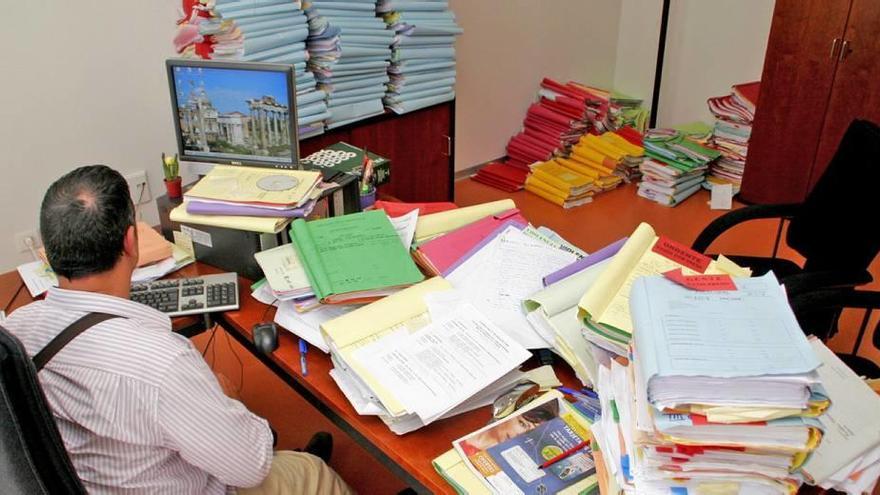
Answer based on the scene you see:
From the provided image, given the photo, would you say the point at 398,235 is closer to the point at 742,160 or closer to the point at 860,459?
the point at 860,459

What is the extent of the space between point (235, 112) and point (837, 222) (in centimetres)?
195

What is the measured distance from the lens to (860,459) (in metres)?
1.15

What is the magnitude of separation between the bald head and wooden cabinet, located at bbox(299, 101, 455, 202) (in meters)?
1.76

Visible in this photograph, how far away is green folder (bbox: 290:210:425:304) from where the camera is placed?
5.29ft

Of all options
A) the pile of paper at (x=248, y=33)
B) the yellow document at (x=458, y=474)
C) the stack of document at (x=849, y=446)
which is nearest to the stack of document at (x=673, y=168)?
the pile of paper at (x=248, y=33)

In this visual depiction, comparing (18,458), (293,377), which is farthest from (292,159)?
(18,458)

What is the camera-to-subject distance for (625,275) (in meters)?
1.53

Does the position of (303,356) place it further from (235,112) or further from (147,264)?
(235,112)

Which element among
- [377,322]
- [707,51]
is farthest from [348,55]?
[707,51]

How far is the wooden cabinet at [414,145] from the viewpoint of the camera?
3232 mm

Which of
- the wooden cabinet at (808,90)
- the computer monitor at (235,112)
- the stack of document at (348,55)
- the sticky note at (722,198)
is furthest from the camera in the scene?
the sticky note at (722,198)

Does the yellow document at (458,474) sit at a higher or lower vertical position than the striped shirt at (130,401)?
lower

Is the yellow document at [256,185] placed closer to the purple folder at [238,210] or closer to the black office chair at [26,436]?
the purple folder at [238,210]

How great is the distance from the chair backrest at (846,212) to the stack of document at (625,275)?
0.90 metres
